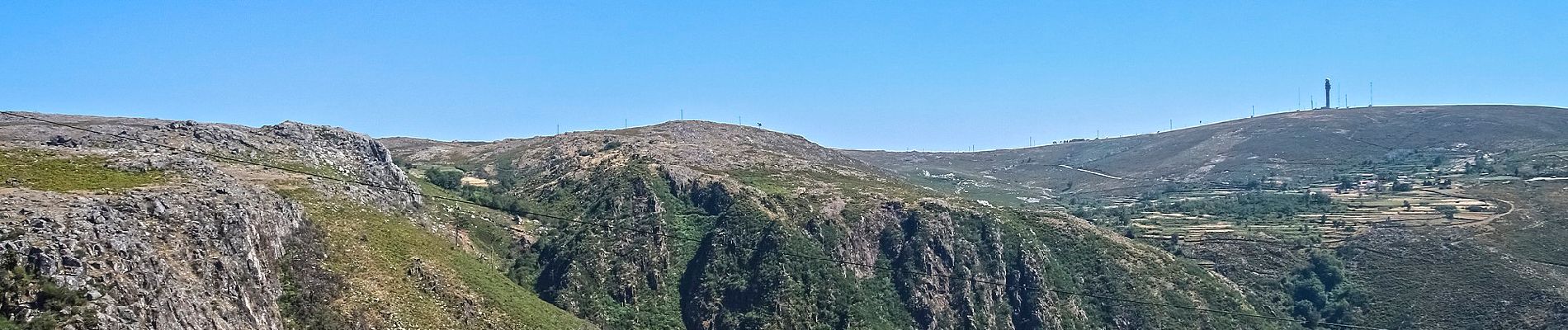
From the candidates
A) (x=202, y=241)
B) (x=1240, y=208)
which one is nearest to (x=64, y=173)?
(x=202, y=241)

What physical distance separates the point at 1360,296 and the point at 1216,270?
16696 millimetres

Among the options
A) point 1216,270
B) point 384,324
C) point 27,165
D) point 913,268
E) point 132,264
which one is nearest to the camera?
point 132,264

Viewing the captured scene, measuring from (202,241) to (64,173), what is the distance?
10.5 meters

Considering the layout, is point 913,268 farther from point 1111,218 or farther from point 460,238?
point 1111,218

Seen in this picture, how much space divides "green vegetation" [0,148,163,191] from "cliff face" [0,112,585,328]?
6.6 inches

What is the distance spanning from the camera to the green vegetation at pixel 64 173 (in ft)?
174

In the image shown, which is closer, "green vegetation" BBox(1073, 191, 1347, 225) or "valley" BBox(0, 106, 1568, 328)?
"valley" BBox(0, 106, 1568, 328)

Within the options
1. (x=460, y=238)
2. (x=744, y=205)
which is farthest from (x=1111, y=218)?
(x=460, y=238)

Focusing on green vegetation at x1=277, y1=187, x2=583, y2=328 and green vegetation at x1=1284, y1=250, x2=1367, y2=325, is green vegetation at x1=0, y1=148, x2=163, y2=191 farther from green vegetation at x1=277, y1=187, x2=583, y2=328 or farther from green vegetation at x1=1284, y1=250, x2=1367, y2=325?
green vegetation at x1=1284, y1=250, x2=1367, y2=325

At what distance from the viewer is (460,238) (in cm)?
9250

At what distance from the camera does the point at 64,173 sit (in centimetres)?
5731

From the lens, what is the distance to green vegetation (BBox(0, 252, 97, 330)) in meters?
→ 39.8

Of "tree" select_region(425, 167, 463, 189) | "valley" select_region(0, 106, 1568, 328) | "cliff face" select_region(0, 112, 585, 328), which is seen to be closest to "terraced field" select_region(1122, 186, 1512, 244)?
"valley" select_region(0, 106, 1568, 328)

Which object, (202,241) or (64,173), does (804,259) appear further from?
(64,173)
